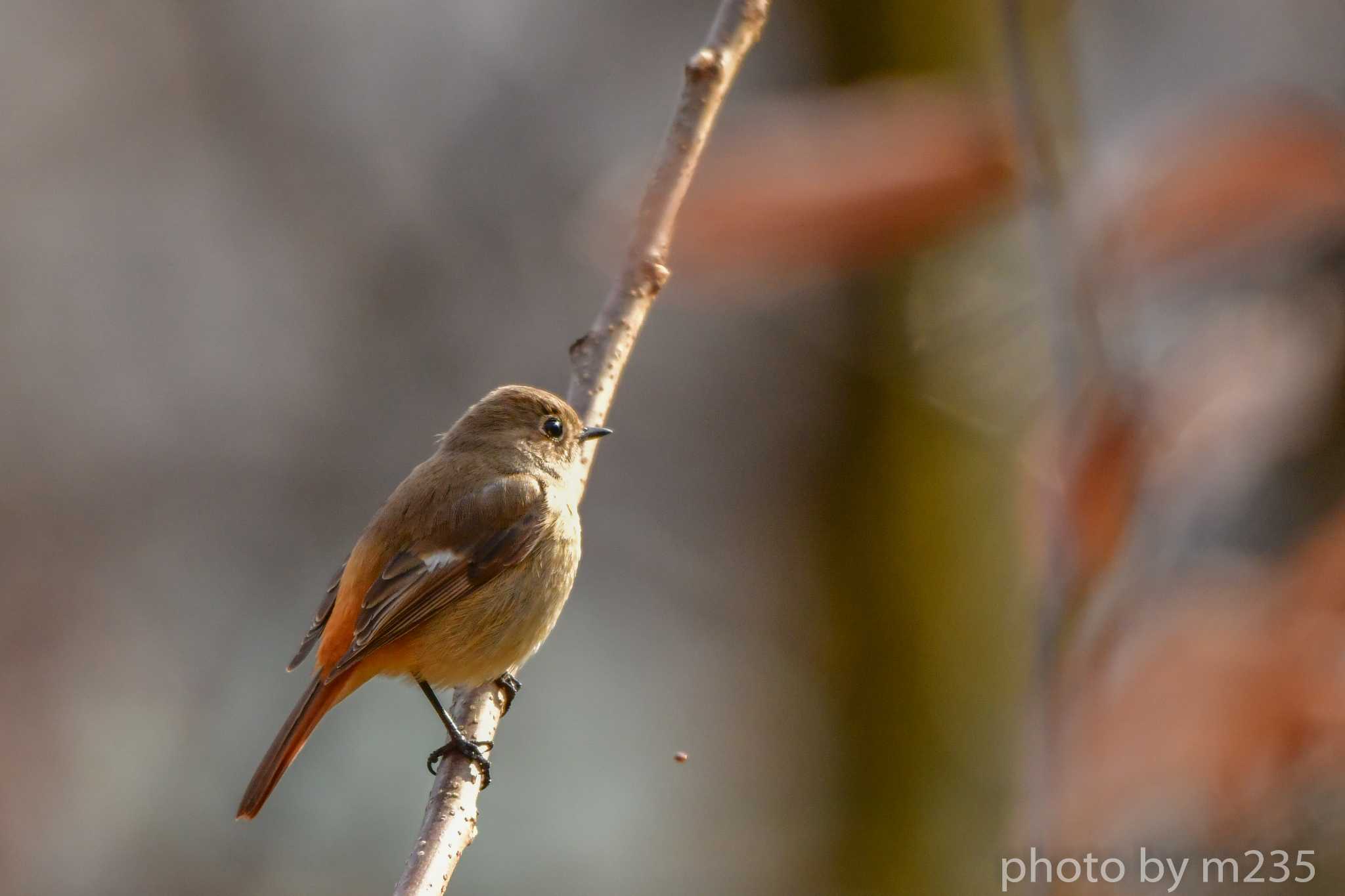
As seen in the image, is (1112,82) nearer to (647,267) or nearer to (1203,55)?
(1203,55)

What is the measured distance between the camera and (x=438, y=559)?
3633mm

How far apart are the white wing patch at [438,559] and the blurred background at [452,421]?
5.00 feet

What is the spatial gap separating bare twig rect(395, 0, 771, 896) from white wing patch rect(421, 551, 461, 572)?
1.64 feet

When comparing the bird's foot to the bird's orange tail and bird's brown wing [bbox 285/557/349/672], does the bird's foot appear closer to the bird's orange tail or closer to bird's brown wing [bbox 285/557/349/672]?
the bird's orange tail

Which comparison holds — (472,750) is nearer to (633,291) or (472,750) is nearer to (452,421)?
(633,291)

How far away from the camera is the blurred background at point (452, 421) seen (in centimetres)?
616

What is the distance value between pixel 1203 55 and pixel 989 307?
3.29 m

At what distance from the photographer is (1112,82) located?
19.4ft

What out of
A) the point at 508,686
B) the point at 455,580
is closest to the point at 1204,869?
the point at 508,686

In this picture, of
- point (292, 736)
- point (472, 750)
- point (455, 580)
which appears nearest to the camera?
point (472, 750)

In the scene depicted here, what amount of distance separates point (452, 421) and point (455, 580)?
11.9 feet

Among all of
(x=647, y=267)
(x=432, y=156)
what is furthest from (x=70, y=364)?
(x=647, y=267)

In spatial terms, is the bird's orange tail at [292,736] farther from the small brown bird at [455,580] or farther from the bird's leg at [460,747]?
the bird's leg at [460,747]

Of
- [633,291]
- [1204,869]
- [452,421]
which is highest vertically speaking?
[452,421]
